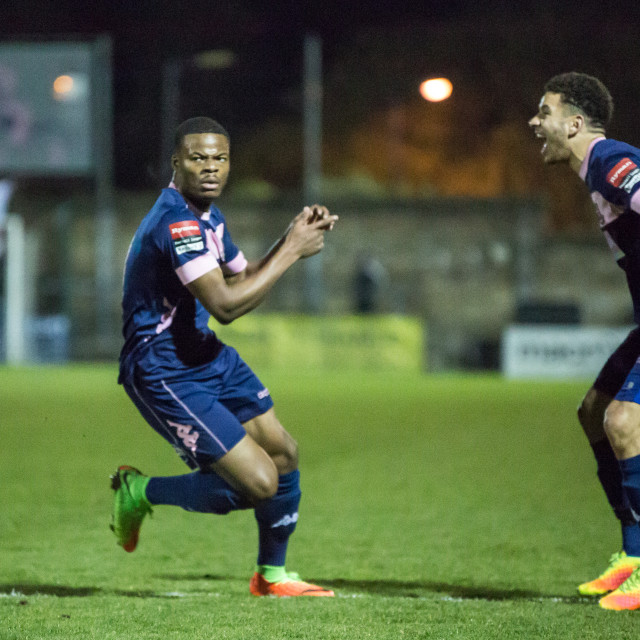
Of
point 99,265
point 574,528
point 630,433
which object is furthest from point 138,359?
point 99,265

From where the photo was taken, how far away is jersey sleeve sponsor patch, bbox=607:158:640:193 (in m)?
4.15

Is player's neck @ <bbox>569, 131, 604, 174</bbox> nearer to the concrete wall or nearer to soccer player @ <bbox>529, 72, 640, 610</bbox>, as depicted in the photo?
soccer player @ <bbox>529, 72, 640, 610</bbox>

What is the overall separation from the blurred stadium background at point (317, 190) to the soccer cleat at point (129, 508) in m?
17.3

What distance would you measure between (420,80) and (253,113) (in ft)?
22.6

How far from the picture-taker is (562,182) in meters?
35.9

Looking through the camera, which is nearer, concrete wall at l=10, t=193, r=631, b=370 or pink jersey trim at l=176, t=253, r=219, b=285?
pink jersey trim at l=176, t=253, r=219, b=285

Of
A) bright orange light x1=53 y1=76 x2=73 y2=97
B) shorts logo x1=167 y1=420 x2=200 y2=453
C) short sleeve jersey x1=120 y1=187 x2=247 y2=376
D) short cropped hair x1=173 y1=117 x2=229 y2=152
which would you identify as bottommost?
shorts logo x1=167 y1=420 x2=200 y2=453

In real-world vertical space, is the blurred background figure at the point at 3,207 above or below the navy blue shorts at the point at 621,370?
above

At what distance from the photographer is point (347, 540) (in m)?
6.12

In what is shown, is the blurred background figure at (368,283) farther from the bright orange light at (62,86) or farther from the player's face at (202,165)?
the player's face at (202,165)

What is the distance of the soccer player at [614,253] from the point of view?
429 cm

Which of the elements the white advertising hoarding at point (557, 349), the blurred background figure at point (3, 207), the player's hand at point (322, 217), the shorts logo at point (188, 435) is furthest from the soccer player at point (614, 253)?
the blurred background figure at point (3, 207)

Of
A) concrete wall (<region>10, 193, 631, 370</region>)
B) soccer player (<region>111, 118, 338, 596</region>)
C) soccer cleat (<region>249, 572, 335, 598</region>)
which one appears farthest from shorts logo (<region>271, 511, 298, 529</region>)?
concrete wall (<region>10, 193, 631, 370</region>)

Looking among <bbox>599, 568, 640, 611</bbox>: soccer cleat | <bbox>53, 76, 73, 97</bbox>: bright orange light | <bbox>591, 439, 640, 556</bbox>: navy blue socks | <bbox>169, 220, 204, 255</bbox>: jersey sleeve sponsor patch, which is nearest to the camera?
<bbox>169, 220, 204, 255</bbox>: jersey sleeve sponsor patch
